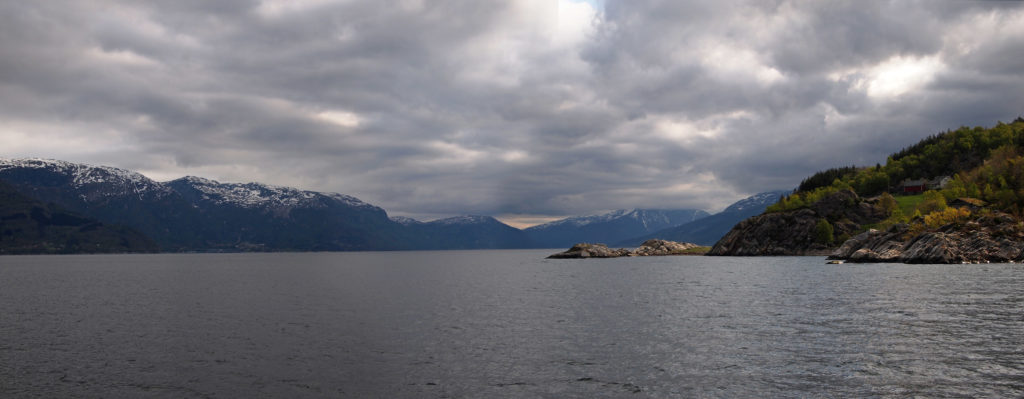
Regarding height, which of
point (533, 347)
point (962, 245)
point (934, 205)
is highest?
point (934, 205)

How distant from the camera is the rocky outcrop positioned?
142 metres

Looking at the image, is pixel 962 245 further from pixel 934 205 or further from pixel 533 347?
pixel 533 347

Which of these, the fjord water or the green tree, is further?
the green tree

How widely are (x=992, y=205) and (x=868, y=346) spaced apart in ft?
600

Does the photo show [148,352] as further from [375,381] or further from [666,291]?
A: [666,291]

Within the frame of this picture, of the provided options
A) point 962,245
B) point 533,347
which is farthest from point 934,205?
point 533,347

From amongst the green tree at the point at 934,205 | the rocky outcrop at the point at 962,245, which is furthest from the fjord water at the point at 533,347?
the green tree at the point at 934,205

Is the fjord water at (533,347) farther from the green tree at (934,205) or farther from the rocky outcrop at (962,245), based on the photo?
the green tree at (934,205)

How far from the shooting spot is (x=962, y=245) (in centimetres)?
14588

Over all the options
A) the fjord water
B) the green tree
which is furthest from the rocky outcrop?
the fjord water

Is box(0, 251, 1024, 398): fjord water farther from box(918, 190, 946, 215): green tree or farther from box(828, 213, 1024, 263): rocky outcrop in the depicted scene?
box(918, 190, 946, 215): green tree

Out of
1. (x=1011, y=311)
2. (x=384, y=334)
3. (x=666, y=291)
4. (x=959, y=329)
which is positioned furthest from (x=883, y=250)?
(x=384, y=334)

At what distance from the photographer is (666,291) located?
86.5m

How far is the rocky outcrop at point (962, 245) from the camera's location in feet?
464
